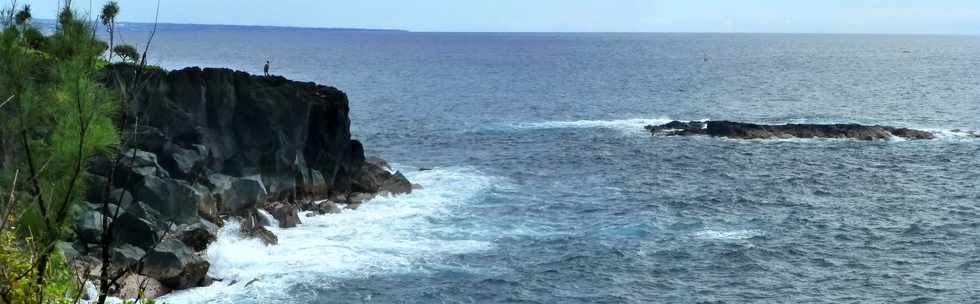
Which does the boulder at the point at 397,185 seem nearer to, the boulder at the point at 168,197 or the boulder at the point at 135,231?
the boulder at the point at 168,197

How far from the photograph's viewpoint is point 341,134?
64500 mm

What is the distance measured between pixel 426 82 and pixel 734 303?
13126 cm

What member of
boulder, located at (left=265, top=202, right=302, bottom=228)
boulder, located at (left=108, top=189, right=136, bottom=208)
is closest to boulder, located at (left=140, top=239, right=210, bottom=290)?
boulder, located at (left=108, top=189, right=136, bottom=208)

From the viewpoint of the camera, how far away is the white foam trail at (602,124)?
9938 cm

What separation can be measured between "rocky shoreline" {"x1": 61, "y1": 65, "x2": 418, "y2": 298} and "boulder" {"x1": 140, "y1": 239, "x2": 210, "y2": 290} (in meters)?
0.04

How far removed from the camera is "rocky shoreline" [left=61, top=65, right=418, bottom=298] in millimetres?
43062

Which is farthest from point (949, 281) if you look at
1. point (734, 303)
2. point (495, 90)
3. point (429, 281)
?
point (495, 90)

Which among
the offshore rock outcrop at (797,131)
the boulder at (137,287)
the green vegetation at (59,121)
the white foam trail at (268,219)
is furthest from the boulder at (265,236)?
the offshore rock outcrop at (797,131)

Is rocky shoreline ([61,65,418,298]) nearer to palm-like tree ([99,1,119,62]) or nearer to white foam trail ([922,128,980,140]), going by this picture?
palm-like tree ([99,1,119,62])

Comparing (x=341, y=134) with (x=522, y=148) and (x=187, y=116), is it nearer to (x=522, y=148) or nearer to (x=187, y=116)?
(x=187, y=116)

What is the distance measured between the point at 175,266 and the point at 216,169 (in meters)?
17.6

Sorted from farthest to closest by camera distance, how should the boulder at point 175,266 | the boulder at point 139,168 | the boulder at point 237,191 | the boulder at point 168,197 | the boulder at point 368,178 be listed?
1. the boulder at point 368,178
2. the boulder at point 237,191
3. the boulder at point 139,168
4. the boulder at point 168,197
5. the boulder at point 175,266

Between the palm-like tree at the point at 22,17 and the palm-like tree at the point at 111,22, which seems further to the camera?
the palm-like tree at the point at 22,17

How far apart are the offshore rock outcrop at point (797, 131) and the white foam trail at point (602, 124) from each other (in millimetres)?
6141
